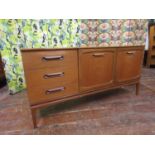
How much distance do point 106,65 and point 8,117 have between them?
3.63 ft

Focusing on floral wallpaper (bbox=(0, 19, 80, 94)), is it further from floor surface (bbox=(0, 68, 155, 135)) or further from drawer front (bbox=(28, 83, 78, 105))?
drawer front (bbox=(28, 83, 78, 105))

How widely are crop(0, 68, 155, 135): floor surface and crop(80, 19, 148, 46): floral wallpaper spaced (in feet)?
3.18

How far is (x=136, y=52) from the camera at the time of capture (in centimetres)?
146

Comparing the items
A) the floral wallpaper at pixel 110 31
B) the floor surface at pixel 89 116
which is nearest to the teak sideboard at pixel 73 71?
the floor surface at pixel 89 116

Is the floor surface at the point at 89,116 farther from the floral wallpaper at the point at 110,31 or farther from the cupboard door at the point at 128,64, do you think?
the floral wallpaper at the point at 110,31

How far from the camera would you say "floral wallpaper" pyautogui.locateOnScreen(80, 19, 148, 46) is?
2027 millimetres

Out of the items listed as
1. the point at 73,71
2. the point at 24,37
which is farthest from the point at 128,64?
the point at 24,37

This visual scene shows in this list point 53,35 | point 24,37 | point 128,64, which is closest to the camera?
point 128,64

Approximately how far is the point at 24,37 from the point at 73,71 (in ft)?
3.22

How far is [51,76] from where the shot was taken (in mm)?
1037

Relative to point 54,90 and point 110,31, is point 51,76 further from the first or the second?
point 110,31

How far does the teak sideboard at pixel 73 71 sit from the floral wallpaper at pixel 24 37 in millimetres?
872
